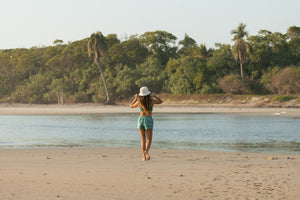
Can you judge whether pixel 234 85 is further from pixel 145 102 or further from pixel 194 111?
pixel 145 102

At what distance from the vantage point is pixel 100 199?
5473 mm

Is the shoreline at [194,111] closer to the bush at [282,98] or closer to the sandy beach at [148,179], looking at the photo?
the bush at [282,98]

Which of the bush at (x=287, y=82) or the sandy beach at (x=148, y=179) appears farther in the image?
the bush at (x=287, y=82)

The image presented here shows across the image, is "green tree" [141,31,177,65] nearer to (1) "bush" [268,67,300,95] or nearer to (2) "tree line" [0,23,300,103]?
(2) "tree line" [0,23,300,103]

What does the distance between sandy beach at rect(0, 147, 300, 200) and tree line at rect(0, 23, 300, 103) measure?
4067cm

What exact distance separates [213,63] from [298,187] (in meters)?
48.9

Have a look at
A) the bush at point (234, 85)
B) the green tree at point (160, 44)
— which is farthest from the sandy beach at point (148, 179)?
the green tree at point (160, 44)

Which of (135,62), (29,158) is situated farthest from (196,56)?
(29,158)

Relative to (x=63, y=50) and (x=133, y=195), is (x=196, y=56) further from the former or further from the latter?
(x=133, y=195)

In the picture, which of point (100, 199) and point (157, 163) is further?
point (157, 163)

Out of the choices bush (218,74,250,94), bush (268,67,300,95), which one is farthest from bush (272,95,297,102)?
bush (218,74,250,94)

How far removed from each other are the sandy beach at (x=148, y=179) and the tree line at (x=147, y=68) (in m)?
40.7

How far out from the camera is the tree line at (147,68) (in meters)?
50.8

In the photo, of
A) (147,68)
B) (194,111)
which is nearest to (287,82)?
(194,111)
